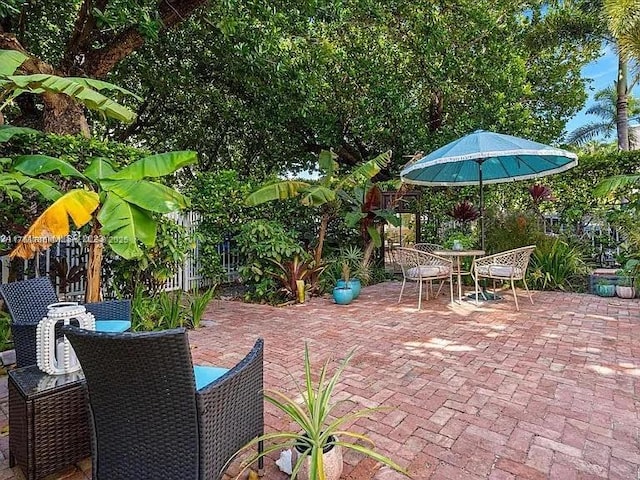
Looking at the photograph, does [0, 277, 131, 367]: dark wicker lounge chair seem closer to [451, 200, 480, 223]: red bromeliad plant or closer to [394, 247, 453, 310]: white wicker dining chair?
[394, 247, 453, 310]: white wicker dining chair

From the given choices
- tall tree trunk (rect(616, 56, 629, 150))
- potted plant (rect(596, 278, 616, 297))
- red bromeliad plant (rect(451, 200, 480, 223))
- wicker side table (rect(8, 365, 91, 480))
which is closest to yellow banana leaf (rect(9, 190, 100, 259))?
wicker side table (rect(8, 365, 91, 480))

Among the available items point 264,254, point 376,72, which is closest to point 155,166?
point 264,254

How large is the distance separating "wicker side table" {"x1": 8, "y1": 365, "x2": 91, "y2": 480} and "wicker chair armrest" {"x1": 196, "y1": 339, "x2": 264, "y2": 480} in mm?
951

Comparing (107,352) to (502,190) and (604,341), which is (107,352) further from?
(502,190)

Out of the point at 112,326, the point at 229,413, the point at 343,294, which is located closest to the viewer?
the point at 229,413

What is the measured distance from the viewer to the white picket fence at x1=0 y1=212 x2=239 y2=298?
17.9ft

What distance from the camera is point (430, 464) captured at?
2289 millimetres

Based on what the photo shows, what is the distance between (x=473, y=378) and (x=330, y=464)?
197 cm

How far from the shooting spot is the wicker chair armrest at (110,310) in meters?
3.18

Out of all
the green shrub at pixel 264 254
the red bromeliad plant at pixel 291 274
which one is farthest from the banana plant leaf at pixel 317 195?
the red bromeliad plant at pixel 291 274

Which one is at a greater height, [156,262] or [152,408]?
[156,262]

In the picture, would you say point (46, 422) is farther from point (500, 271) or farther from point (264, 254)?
point (500, 271)

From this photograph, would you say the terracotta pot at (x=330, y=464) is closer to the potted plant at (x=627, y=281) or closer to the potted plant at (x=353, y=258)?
the potted plant at (x=353, y=258)

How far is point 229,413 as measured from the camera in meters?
1.96
